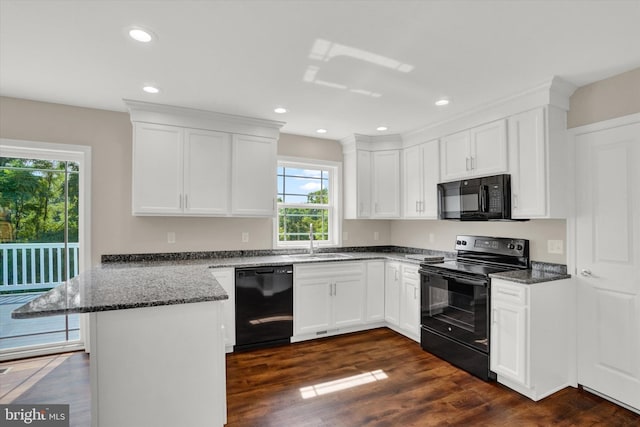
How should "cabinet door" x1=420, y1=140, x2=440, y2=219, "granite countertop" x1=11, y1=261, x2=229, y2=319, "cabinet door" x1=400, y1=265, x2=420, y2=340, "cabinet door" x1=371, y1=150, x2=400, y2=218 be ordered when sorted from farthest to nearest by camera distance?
1. "cabinet door" x1=371, y1=150, x2=400, y2=218
2. "cabinet door" x1=420, y1=140, x2=440, y2=219
3. "cabinet door" x1=400, y1=265, x2=420, y2=340
4. "granite countertop" x1=11, y1=261, x2=229, y2=319

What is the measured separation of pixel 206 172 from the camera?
3.46 meters

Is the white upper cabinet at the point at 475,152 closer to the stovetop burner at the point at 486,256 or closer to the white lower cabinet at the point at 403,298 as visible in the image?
the stovetop burner at the point at 486,256

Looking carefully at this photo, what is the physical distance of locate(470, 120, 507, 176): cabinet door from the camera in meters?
2.94

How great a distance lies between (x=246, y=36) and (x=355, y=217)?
2.75 m

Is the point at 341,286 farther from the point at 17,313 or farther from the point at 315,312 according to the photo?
the point at 17,313

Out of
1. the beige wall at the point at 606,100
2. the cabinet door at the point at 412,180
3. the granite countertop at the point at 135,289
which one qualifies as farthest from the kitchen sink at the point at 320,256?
the beige wall at the point at 606,100

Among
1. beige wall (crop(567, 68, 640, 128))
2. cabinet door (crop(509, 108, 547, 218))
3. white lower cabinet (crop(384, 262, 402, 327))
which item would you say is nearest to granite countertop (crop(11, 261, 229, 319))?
white lower cabinet (crop(384, 262, 402, 327))

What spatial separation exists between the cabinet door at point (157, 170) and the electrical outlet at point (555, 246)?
351cm

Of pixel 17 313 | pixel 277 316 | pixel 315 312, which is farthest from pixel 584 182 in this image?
pixel 17 313

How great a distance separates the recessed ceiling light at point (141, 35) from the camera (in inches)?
76.2

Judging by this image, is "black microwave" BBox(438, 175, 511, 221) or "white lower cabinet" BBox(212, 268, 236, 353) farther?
"white lower cabinet" BBox(212, 268, 236, 353)

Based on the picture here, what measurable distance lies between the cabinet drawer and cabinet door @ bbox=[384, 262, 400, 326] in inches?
49.5

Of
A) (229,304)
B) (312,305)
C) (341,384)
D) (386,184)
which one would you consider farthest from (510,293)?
(229,304)

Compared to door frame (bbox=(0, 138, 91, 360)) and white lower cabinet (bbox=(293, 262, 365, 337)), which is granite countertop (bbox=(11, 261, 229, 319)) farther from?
white lower cabinet (bbox=(293, 262, 365, 337))
